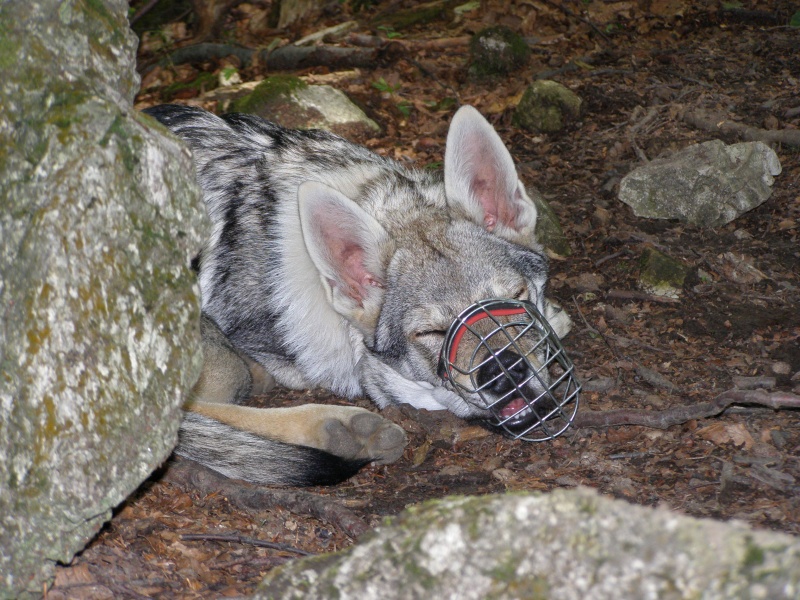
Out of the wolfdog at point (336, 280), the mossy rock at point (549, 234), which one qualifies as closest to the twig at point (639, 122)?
the mossy rock at point (549, 234)

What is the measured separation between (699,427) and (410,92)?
17.6 feet

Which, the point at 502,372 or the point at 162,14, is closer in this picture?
the point at 502,372

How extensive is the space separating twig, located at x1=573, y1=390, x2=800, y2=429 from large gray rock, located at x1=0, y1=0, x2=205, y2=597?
222 cm

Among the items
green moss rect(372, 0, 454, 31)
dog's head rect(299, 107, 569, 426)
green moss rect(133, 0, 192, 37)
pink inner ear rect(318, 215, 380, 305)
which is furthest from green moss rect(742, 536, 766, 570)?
green moss rect(133, 0, 192, 37)

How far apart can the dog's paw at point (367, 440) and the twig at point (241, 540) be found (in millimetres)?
856

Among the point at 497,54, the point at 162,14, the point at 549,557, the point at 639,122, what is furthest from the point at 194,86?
the point at 549,557

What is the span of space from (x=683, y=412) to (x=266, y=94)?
506 centimetres

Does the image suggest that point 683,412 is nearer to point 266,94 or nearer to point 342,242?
point 342,242

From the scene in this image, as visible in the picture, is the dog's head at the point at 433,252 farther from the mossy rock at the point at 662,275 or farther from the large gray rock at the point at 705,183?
the large gray rock at the point at 705,183

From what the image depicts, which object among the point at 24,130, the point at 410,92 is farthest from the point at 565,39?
the point at 24,130

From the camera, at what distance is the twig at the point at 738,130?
611 centimetres

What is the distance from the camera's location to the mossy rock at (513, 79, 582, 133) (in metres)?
7.10

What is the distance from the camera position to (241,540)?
3.23 meters

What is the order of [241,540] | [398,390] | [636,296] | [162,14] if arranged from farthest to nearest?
[162,14]
[636,296]
[398,390]
[241,540]
